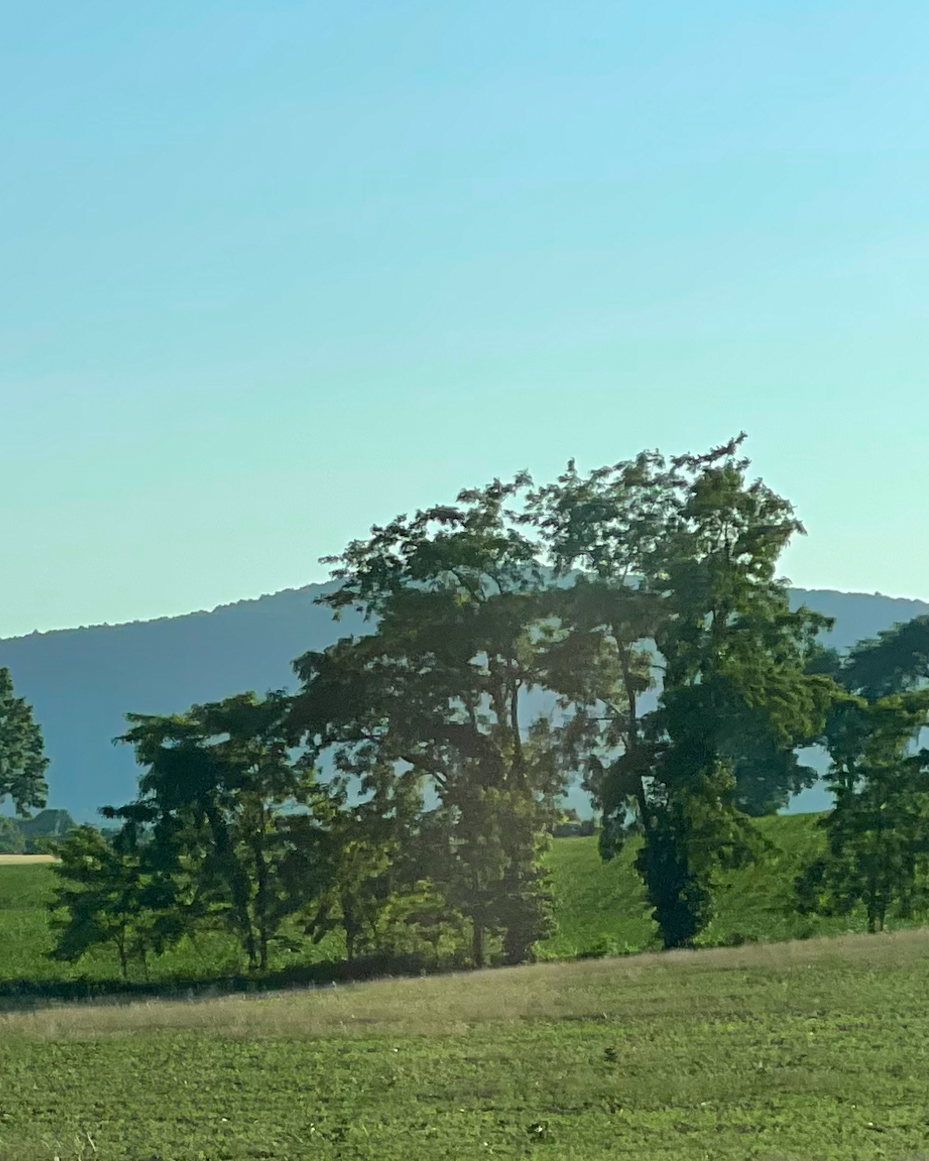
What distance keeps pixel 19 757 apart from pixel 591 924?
2043 inches

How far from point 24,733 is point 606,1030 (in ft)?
279

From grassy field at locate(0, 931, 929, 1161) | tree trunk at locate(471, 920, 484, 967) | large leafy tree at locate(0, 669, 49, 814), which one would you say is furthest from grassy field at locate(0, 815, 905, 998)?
large leafy tree at locate(0, 669, 49, 814)

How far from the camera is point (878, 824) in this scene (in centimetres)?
5738

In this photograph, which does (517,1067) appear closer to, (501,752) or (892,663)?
(501,752)

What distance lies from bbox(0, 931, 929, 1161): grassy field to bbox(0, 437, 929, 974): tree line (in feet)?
46.0

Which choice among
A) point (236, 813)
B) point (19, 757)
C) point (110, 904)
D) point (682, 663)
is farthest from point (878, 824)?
point (19, 757)

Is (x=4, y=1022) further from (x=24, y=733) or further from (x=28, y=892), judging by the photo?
(x=24, y=733)

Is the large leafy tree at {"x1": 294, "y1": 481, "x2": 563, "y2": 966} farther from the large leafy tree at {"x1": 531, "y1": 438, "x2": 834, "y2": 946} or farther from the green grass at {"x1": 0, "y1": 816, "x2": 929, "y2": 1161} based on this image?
the green grass at {"x1": 0, "y1": 816, "x2": 929, "y2": 1161}

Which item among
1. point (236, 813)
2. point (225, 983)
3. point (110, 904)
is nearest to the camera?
point (225, 983)

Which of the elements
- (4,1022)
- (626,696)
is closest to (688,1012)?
(4,1022)

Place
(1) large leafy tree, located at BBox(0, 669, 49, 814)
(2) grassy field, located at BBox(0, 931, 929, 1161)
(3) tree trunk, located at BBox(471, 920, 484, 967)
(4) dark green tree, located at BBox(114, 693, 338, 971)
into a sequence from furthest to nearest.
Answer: (1) large leafy tree, located at BBox(0, 669, 49, 814), (4) dark green tree, located at BBox(114, 693, 338, 971), (3) tree trunk, located at BBox(471, 920, 484, 967), (2) grassy field, located at BBox(0, 931, 929, 1161)

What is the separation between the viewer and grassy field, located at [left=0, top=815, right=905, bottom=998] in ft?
192

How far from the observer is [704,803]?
54.5 m

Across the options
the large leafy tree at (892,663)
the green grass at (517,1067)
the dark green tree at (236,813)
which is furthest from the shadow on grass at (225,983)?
the large leafy tree at (892,663)
